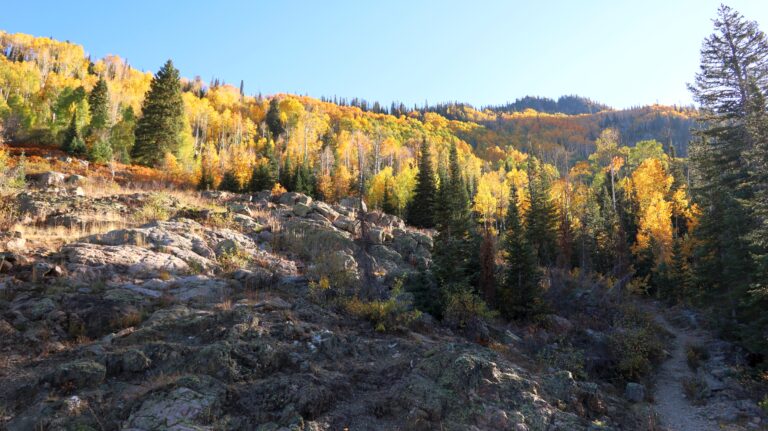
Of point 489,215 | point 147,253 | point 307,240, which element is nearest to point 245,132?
point 489,215

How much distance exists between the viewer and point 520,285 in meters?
19.3

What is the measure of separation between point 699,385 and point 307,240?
55.0 feet

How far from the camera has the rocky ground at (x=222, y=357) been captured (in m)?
5.74

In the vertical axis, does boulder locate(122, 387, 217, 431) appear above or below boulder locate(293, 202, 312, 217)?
below

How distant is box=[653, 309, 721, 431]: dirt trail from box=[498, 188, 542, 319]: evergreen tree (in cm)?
555

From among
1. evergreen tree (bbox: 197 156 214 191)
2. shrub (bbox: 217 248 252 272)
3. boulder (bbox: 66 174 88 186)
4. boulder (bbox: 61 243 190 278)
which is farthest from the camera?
evergreen tree (bbox: 197 156 214 191)

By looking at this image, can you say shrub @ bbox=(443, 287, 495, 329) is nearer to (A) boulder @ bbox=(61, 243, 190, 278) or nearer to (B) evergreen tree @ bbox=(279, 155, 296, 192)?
(A) boulder @ bbox=(61, 243, 190, 278)

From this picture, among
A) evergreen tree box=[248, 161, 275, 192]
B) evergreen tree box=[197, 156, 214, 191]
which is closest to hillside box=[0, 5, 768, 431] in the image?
evergreen tree box=[197, 156, 214, 191]

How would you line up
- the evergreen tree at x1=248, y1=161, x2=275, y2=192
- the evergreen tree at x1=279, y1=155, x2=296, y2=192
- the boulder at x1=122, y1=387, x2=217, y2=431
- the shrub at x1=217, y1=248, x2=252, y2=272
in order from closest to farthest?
the boulder at x1=122, y1=387, x2=217, y2=431, the shrub at x1=217, y1=248, x2=252, y2=272, the evergreen tree at x1=248, y1=161, x2=275, y2=192, the evergreen tree at x1=279, y1=155, x2=296, y2=192

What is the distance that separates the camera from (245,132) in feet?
290

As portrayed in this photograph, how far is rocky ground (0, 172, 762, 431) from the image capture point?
5742 millimetres

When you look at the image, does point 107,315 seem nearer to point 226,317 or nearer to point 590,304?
point 226,317

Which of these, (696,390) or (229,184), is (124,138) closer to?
(229,184)

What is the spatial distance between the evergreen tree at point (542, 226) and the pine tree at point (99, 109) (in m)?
47.0
